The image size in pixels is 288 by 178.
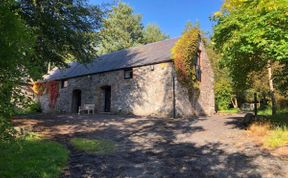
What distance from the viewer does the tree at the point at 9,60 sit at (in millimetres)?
5254

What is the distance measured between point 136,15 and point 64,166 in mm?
59081

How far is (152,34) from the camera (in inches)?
2616

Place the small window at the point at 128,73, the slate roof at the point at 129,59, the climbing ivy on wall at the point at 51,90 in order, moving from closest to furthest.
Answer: the slate roof at the point at 129,59 → the small window at the point at 128,73 → the climbing ivy on wall at the point at 51,90

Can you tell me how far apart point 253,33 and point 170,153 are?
5289 mm

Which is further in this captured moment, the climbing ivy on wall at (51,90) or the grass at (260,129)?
the climbing ivy on wall at (51,90)

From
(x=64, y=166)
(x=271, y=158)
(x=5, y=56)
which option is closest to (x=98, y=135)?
(x=64, y=166)

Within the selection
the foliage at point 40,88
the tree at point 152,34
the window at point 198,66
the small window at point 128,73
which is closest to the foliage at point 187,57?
the window at point 198,66

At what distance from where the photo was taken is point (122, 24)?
2507 inches

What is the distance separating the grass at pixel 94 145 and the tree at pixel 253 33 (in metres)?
6.13

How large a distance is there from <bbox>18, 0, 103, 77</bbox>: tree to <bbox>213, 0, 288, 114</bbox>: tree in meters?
7.22

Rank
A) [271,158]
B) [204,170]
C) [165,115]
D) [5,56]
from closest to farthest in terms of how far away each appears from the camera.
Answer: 1. [5,56]
2. [204,170]
3. [271,158]
4. [165,115]

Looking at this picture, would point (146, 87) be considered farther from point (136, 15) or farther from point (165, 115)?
point (136, 15)

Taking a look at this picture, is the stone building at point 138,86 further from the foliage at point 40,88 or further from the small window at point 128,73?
the foliage at point 40,88

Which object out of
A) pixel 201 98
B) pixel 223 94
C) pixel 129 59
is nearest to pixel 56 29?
pixel 129 59
